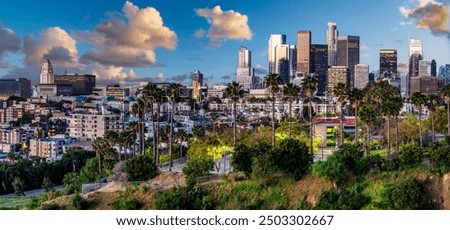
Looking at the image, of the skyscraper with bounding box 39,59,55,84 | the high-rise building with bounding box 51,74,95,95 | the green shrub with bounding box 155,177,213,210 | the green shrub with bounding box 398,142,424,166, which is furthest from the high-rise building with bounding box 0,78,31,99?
the green shrub with bounding box 398,142,424,166

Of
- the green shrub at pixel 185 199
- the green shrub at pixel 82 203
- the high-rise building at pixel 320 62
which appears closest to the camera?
the green shrub at pixel 185 199

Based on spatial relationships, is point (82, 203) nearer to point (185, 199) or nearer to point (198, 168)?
point (185, 199)

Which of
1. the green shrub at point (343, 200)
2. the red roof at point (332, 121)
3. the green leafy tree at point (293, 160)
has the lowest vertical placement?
the green shrub at point (343, 200)

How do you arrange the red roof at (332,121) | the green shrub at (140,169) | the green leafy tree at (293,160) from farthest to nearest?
the red roof at (332,121), the green shrub at (140,169), the green leafy tree at (293,160)

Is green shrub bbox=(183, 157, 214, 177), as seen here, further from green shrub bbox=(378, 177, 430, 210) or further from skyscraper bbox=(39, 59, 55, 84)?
skyscraper bbox=(39, 59, 55, 84)

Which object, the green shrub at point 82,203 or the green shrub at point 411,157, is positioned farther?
the green shrub at point 411,157

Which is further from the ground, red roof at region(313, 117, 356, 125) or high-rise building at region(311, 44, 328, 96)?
high-rise building at region(311, 44, 328, 96)

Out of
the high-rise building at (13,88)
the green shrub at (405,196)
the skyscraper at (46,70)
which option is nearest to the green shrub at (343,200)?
the green shrub at (405,196)

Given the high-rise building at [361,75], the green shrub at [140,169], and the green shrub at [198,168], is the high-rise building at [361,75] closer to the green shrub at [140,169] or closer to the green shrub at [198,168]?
the green shrub at [198,168]

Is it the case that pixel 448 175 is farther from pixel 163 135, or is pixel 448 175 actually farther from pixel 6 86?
pixel 6 86
